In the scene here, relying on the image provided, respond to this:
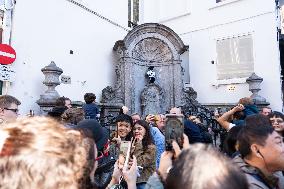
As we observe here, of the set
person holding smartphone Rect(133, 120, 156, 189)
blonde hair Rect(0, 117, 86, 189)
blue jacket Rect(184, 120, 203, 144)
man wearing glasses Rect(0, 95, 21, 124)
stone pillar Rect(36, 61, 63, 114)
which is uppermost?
stone pillar Rect(36, 61, 63, 114)

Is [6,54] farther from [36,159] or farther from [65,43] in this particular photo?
[36,159]

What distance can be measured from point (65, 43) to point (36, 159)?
10.3 meters

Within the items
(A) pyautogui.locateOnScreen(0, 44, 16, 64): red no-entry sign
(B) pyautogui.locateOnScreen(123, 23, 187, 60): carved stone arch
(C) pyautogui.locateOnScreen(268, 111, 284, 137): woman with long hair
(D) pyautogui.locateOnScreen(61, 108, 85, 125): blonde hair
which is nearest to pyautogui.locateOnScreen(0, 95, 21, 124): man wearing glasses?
(D) pyautogui.locateOnScreen(61, 108, 85, 125): blonde hair

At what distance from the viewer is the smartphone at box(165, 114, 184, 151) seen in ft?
6.53

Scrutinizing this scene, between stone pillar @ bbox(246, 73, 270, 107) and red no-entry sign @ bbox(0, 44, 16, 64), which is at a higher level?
red no-entry sign @ bbox(0, 44, 16, 64)

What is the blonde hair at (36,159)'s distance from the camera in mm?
1023

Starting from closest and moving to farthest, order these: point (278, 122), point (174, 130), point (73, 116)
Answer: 1. point (174, 130)
2. point (73, 116)
3. point (278, 122)

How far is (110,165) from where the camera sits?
339 cm

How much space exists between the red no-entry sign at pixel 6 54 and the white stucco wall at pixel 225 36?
9.06 m

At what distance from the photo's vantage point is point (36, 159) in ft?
3.37

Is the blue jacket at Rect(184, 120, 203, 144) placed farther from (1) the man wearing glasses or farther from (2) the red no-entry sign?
(2) the red no-entry sign

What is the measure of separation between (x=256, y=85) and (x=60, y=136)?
1176 centimetres

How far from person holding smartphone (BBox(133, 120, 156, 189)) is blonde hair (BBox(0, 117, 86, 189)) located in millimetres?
2402

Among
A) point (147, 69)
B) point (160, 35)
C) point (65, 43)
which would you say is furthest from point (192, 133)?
point (147, 69)
